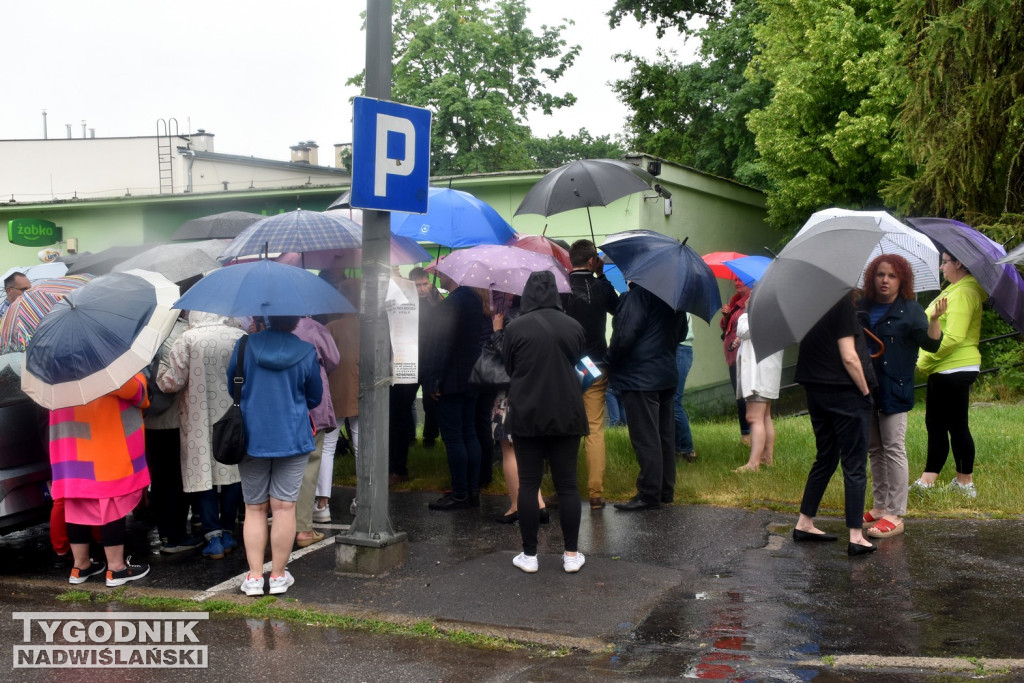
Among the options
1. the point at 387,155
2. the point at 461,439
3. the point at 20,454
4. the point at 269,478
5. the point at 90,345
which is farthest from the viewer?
the point at 461,439

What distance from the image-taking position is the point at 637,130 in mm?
34562

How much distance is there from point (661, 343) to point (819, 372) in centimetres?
155

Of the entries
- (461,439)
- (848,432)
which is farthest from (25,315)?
(848,432)

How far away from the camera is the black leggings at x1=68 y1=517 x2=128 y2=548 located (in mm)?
6371

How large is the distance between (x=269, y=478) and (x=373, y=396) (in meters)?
0.81

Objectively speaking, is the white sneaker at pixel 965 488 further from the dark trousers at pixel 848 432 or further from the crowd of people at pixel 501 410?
the dark trousers at pixel 848 432

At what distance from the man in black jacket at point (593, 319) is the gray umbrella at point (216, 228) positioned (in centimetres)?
375

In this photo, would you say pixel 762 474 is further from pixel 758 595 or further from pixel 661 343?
pixel 758 595

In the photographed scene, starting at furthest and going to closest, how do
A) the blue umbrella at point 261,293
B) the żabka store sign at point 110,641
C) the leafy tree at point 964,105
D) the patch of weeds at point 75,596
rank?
the leafy tree at point 964,105, the patch of weeds at point 75,596, the blue umbrella at point 261,293, the żabka store sign at point 110,641

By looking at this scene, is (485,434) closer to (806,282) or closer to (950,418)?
(806,282)

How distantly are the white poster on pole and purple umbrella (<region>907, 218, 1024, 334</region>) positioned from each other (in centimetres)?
382

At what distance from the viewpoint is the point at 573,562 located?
20.3 feet

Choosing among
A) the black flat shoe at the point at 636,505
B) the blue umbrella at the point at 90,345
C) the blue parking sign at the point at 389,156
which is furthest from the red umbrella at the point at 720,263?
the blue umbrella at the point at 90,345

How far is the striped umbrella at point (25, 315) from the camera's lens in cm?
695
